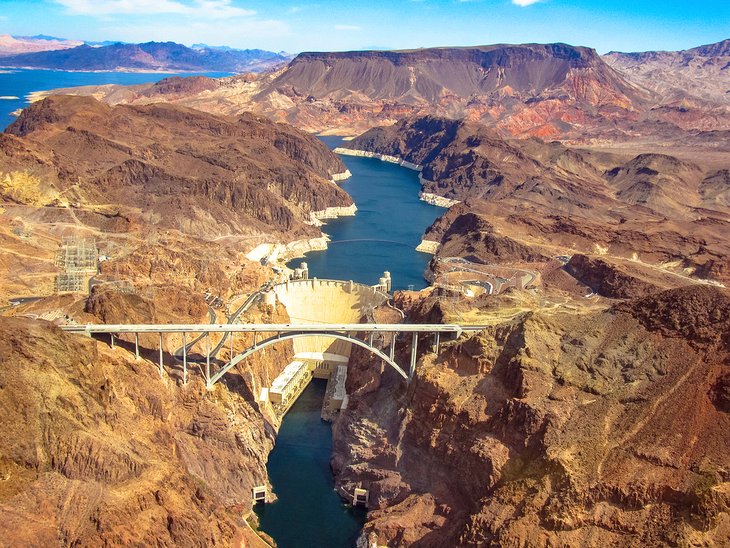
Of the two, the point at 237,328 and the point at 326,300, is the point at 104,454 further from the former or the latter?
the point at 326,300

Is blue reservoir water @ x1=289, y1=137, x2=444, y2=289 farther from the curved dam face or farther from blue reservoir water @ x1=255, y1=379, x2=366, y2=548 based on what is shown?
blue reservoir water @ x1=255, y1=379, x2=366, y2=548

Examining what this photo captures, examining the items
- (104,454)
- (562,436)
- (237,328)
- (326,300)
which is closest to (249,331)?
(237,328)

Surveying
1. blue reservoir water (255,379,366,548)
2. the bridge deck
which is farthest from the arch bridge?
blue reservoir water (255,379,366,548)

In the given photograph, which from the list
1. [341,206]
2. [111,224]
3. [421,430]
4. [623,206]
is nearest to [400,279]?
[111,224]

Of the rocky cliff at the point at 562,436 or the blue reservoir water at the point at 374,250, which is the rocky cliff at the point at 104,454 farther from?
the blue reservoir water at the point at 374,250

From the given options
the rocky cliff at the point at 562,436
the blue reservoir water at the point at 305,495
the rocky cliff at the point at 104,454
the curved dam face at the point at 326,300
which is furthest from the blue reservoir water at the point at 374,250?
the rocky cliff at the point at 104,454

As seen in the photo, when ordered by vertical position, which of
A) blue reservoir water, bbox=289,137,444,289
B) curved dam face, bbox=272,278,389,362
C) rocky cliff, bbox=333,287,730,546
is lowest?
blue reservoir water, bbox=289,137,444,289
